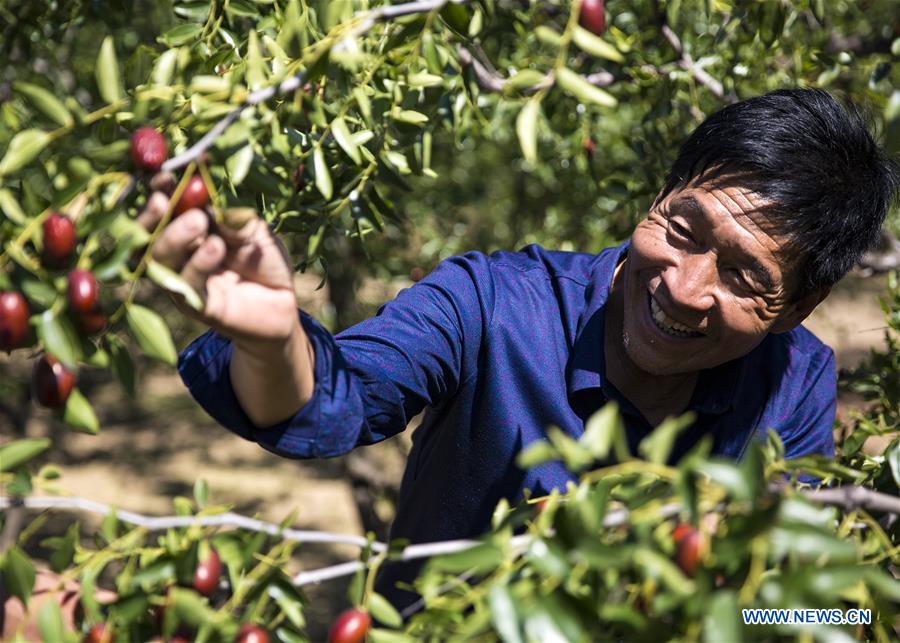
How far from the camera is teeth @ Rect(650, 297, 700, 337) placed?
1.75 metres

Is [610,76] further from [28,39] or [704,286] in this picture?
[28,39]

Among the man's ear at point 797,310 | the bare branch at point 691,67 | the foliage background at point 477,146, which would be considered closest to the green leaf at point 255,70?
the foliage background at point 477,146

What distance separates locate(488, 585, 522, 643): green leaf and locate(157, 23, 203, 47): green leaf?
45.9 inches

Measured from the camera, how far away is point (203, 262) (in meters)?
1.17

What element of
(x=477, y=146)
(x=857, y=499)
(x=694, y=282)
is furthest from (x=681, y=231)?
(x=477, y=146)

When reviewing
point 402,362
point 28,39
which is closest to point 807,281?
point 402,362

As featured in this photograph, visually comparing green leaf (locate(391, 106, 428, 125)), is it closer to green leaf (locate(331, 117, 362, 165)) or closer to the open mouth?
green leaf (locate(331, 117, 362, 165))

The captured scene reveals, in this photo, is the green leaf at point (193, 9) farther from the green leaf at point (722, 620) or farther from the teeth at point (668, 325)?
the green leaf at point (722, 620)

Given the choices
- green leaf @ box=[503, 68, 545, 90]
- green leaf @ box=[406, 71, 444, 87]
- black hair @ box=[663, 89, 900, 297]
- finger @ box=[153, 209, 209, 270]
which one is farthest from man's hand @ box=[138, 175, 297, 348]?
black hair @ box=[663, 89, 900, 297]

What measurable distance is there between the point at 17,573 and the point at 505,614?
1.64 feet

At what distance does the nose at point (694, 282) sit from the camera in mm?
1693

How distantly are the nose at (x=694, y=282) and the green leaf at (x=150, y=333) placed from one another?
874 mm

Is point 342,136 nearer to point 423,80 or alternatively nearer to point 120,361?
point 423,80

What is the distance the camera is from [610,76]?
2418 millimetres
